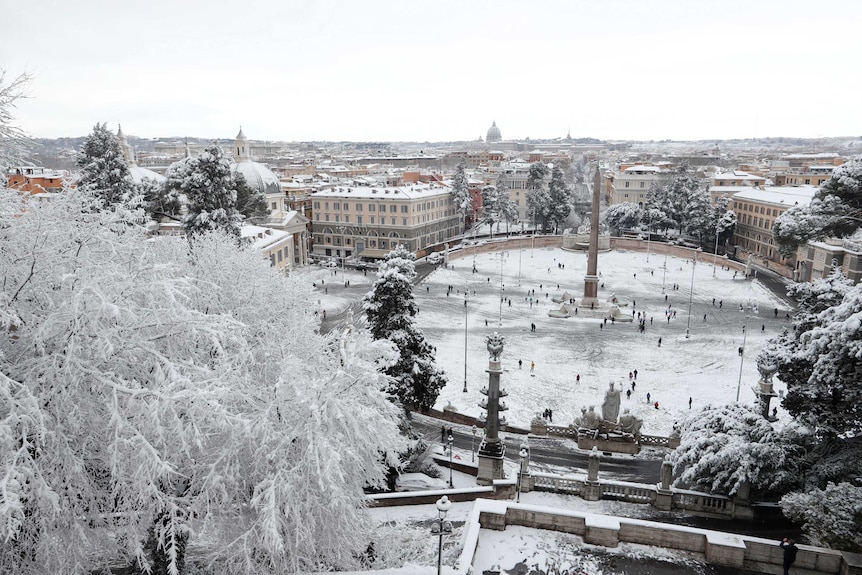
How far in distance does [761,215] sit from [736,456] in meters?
68.6

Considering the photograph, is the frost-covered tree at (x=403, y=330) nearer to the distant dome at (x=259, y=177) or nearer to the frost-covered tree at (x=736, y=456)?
the frost-covered tree at (x=736, y=456)

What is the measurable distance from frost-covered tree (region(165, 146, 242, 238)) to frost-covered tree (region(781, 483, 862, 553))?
26861 millimetres

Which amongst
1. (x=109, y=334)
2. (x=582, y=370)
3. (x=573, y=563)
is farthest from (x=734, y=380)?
(x=109, y=334)

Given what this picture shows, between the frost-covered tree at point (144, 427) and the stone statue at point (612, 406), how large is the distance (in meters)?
17.2

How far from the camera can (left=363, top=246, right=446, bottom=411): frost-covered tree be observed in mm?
25797

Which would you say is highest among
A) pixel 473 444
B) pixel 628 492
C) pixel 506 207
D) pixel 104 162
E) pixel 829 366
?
pixel 104 162

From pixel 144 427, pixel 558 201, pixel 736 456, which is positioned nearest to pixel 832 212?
pixel 736 456

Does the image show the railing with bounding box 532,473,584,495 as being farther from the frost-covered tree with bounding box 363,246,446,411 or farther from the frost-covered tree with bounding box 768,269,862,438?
the frost-covered tree with bounding box 363,246,446,411

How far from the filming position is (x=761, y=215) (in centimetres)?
7669

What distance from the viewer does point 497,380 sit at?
2019 centimetres

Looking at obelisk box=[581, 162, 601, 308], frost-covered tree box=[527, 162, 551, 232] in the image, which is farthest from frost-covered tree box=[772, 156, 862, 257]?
frost-covered tree box=[527, 162, 551, 232]

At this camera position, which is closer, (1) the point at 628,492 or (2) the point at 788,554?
(2) the point at 788,554

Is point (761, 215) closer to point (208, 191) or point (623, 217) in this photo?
point (623, 217)

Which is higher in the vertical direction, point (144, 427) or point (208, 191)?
point (208, 191)
